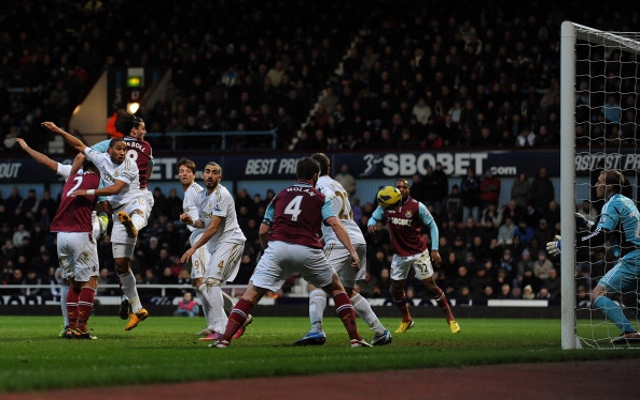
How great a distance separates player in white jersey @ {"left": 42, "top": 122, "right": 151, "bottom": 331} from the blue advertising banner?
13.8m

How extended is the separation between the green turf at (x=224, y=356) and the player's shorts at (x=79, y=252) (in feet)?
2.85

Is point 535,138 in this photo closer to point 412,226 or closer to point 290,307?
point 290,307

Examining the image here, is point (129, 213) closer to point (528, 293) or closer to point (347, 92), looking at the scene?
point (528, 293)

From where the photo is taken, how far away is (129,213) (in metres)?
15.6

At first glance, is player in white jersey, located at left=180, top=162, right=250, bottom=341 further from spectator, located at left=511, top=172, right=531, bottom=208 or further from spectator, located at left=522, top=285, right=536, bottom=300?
spectator, located at left=511, top=172, right=531, bottom=208

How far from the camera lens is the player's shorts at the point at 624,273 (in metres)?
13.7

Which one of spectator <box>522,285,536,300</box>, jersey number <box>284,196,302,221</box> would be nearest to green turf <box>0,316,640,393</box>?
jersey number <box>284,196,302,221</box>

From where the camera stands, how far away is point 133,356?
11.1 metres

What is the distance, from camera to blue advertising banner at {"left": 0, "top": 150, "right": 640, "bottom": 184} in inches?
1104

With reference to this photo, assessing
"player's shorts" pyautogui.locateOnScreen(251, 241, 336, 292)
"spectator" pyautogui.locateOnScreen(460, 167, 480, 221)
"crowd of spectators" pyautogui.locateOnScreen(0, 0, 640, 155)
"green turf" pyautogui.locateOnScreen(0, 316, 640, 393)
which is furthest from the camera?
"crowd of spectators" pyautogui.locateOnScreen(0, 0, 640, 155)

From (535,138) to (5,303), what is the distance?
1412cm

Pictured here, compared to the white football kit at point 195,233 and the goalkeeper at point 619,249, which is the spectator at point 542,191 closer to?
the goalkeeper at point 619,249

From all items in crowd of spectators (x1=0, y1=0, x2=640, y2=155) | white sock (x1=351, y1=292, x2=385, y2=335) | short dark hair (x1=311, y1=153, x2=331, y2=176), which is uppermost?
crowd of spectators (x1=0, y1=0, x2=640, y2=155)

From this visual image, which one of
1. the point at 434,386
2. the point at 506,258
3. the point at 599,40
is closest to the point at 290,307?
the point at 506,258
